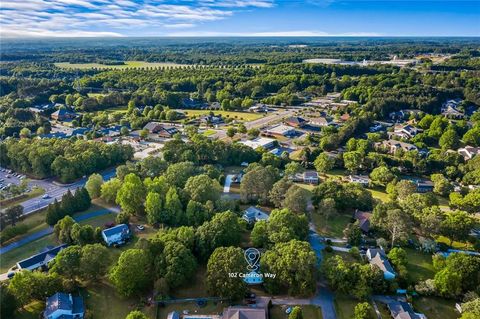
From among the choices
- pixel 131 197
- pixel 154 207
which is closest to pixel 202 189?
pixel 154 207

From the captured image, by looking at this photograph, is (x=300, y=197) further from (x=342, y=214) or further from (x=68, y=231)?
(x=68, y=231)

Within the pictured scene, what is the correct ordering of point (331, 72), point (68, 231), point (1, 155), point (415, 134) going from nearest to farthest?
point (68, 231), point (1, 155), point (415, 134), point (331, 72)

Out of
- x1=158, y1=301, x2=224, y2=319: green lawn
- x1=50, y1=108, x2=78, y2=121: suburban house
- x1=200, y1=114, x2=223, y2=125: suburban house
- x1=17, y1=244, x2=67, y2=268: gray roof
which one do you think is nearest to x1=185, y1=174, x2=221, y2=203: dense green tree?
x1=158, y1=301, x2=224, y2=319: green lawn

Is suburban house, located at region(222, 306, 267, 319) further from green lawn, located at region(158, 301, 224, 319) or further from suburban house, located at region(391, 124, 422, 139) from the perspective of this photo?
suburban house, located at region(391, 124, 422, 139)

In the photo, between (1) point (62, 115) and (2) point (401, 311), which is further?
(1) point (62, 115)

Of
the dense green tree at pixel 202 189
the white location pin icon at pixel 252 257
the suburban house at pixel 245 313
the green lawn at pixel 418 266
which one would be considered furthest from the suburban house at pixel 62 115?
the green lawn at pixel 418 266

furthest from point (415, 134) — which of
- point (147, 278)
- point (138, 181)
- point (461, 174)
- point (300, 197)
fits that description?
point (147, 278)

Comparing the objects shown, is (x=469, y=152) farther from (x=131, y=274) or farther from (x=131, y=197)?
(x=131, y=274)
